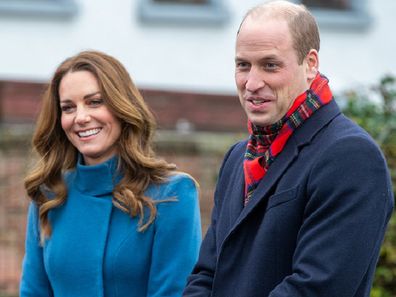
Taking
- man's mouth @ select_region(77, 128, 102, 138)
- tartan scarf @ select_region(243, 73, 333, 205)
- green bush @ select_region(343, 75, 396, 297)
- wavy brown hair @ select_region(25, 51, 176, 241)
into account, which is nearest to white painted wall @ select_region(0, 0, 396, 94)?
green bush @ select_region(343, 75, 396, 297)

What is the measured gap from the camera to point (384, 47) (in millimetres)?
10141

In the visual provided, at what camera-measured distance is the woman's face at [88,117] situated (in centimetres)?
437

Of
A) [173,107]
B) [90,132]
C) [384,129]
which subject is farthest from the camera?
[173,107]

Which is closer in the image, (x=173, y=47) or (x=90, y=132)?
(x=90, y=132)

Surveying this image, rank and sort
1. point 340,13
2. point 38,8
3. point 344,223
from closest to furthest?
1. point 344,223
2. point 38,8
3. point 340,13

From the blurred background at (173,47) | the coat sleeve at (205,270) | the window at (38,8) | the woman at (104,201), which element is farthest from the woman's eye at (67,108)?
the window at (38,8)

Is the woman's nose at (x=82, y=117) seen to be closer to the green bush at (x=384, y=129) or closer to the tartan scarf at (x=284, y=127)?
the tartan scarf at (x=284, y=127)

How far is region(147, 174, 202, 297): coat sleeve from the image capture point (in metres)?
4.22

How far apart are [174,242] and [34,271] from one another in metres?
0.62

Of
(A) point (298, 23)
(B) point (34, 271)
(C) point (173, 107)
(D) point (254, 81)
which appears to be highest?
(A) point (298, 23)

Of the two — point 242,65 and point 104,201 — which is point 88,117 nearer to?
point 104,201

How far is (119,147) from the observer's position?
444cm

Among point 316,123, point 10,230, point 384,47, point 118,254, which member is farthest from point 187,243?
point 384,47

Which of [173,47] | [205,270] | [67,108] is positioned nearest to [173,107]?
[173,47]
